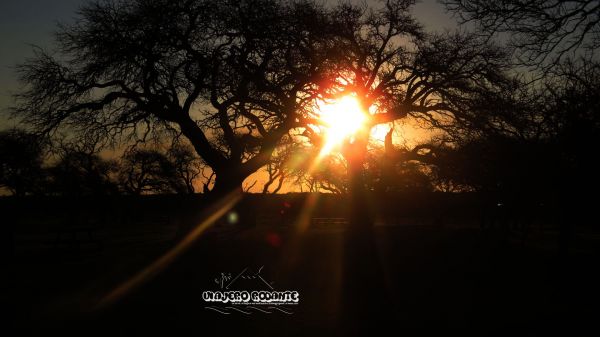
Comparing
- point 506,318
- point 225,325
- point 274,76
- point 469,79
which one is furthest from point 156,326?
point 469,79

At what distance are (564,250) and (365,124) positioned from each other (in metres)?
8.21

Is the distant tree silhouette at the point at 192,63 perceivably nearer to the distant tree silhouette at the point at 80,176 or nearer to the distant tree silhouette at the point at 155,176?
the distant tree silhouette at the point at 80,176

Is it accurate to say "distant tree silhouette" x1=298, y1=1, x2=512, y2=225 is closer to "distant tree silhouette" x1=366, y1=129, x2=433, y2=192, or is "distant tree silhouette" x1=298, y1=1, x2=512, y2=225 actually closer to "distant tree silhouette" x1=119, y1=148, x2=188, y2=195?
"distant tree silhouette" x1=366, y1=129, x2=433, y2=192

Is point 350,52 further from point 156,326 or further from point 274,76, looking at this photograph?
point 156,326

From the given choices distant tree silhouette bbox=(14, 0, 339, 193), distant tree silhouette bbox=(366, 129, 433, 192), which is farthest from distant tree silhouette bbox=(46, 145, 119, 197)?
distant tree silhouette bbox=(366, 129, 433, 192)

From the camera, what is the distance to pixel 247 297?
404 inches

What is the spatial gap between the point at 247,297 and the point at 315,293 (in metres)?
1.70

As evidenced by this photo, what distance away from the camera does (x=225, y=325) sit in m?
8.45

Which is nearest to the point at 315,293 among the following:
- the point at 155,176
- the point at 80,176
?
the point at 80,176

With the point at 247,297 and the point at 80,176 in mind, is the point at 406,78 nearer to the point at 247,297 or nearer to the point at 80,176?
the point at 247,297

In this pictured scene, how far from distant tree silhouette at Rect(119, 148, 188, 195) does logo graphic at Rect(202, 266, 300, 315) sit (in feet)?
126

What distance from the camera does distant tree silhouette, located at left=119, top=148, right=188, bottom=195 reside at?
166ft

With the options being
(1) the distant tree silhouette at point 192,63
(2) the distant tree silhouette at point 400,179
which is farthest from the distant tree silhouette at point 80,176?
(2) the distant tree silhouette at point 400,179

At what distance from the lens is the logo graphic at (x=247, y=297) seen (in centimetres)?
959
